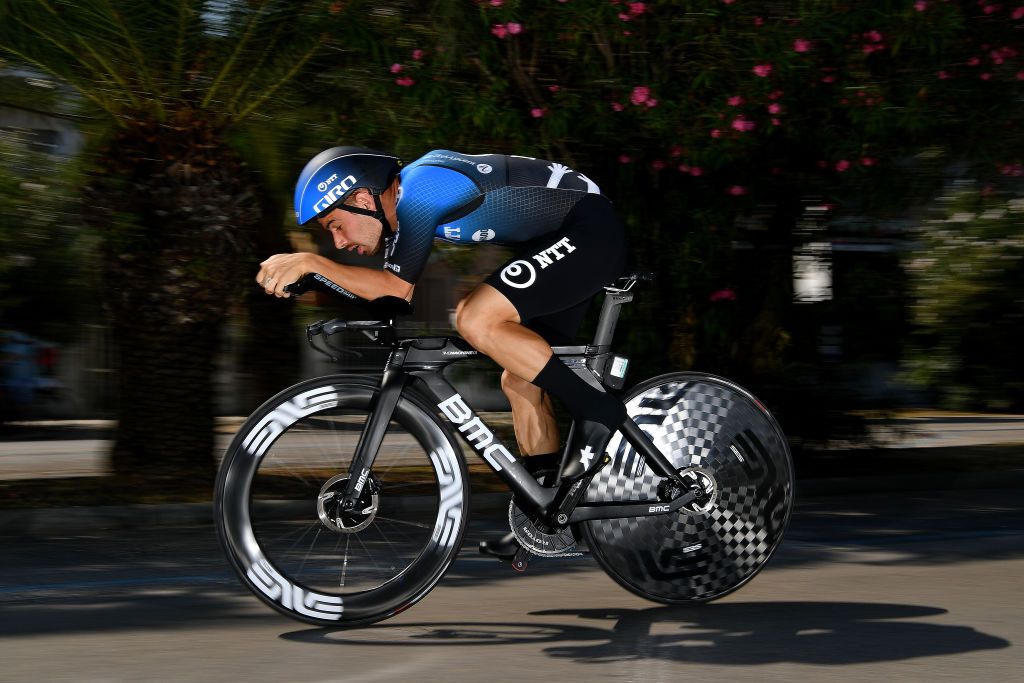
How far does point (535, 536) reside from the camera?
5461 millimetres

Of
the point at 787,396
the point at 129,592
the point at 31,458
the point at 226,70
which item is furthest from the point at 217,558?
the point at 31,458

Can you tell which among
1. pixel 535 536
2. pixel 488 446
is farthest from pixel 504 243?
pixel 535 536

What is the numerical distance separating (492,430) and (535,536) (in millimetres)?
403

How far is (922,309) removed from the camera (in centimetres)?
1152

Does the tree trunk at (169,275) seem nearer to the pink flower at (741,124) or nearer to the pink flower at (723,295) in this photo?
the pink flower at (723,295)

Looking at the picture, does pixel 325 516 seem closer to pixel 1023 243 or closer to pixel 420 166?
pixel 420 166

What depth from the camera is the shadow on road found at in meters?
5.08

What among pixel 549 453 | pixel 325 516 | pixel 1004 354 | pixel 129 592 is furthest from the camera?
pixel 1004 354

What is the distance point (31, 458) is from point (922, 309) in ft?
28.1

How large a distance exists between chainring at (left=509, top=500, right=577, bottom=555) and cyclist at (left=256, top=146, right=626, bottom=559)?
0.11 m

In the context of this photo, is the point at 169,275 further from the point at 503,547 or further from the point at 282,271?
the point at 282,271

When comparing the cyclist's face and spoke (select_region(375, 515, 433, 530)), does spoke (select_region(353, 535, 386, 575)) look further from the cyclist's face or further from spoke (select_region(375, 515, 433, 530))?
the cyclist's face

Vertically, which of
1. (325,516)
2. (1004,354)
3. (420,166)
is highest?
(420,166)

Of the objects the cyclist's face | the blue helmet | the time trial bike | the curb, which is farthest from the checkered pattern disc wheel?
the curb
